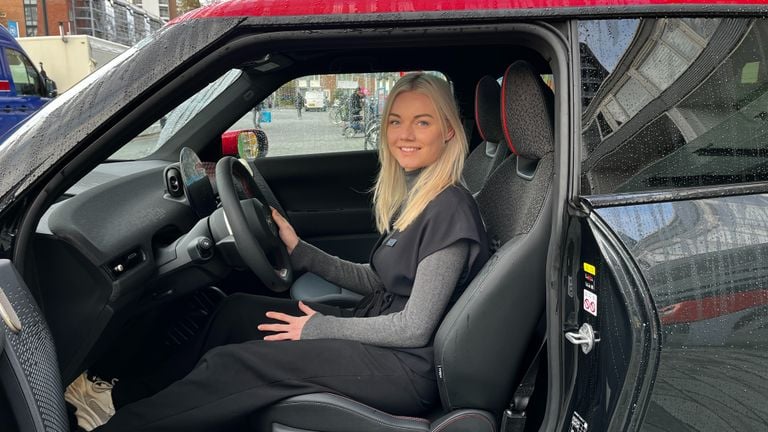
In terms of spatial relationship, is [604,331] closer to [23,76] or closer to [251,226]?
[251,226]

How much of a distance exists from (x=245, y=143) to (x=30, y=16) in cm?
2694

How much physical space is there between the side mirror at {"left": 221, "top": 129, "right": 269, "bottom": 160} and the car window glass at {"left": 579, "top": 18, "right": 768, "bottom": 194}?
1943mm

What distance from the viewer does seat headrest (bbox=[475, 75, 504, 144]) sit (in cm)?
173

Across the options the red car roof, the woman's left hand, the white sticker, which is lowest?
the woman's left hand

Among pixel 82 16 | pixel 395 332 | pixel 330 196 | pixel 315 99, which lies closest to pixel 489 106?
pixel 395 332


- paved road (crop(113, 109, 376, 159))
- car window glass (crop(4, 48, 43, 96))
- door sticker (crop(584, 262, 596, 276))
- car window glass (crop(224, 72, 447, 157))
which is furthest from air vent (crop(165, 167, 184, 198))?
car window glass (crop(4, 48, 43, 96))

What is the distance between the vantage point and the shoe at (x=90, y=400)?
1773 millimetres

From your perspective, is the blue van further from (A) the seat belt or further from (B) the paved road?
(A) the seat belt

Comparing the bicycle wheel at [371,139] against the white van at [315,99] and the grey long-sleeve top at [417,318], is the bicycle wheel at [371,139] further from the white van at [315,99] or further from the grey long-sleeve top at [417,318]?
the grey long-sleeve top at [417,318]

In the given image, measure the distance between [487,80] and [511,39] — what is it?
0.38 metres

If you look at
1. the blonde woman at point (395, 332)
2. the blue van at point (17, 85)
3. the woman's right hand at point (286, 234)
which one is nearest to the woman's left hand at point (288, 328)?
the blonde woman at point (395, 332)

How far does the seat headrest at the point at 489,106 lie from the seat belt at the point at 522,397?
22.4 inches

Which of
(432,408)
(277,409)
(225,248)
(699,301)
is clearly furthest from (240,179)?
(699,301)

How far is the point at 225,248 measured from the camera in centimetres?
177
